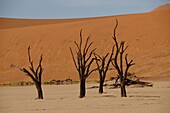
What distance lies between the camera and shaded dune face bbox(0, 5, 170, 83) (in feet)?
153

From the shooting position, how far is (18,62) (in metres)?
56.4

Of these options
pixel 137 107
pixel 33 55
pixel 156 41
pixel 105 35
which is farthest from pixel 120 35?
pixel 137 107

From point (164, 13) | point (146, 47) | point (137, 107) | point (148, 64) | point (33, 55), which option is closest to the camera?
point (137, 107)

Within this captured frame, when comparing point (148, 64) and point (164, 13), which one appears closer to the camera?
point (148, 64)

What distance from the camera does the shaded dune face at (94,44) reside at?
46.7 m

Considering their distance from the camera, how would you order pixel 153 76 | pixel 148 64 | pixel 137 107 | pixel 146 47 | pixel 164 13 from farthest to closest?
1. pixel 164 13
2. pixel 146 47
3. pixel 148 64
4. pixel 153 76
5. pixel 137 107

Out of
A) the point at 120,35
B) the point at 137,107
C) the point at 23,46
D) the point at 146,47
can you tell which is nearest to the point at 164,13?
the point at 120,35

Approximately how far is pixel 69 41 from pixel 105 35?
17.6ft

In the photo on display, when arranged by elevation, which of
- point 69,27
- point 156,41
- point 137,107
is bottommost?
point 137,107

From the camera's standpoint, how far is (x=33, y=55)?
2275 inches

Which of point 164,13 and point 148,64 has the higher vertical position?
point 164,13

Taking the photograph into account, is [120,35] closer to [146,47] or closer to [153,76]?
[146,47]

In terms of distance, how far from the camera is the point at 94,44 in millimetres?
58250

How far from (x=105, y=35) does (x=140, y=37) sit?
5.96 m
